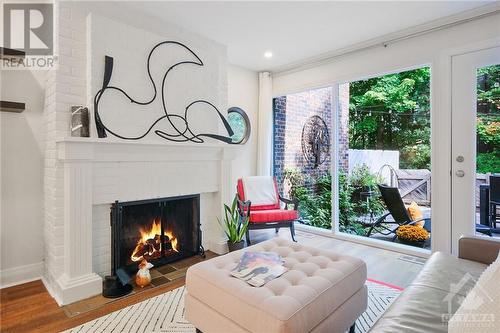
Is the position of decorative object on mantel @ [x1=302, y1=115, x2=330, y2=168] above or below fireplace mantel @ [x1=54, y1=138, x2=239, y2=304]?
above

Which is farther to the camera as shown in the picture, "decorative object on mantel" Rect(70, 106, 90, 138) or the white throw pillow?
"decorative object on mantel" Rect(70, 106, 90, 138)

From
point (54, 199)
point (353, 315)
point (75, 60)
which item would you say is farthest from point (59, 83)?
point (353, 315)

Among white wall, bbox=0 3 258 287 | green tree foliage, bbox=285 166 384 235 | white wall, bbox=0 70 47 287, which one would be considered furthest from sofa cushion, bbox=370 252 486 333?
white wall, bbox=0 70 47 287

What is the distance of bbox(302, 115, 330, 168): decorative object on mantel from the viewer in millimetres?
4277

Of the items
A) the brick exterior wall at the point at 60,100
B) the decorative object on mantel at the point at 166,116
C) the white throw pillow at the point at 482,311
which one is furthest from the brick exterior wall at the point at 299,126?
the white throw pillow at the point at 482,311

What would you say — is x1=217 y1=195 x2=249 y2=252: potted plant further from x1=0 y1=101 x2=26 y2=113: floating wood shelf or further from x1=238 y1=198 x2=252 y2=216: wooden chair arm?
x1=0 y1=101 x2=26 y2=113: floating wood shelf

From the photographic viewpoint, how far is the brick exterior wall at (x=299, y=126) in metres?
4.05

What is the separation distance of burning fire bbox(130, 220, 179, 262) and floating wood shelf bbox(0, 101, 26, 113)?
149 cm

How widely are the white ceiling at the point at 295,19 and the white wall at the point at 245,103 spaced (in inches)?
26.4

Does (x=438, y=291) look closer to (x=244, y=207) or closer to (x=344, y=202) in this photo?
(x=244, y=207)

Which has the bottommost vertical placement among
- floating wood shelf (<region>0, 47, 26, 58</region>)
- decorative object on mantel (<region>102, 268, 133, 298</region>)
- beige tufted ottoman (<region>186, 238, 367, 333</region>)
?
decorative object on mantel (<region>102, 268, 133, 298</region>)

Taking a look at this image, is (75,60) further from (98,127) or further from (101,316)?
(101,316)

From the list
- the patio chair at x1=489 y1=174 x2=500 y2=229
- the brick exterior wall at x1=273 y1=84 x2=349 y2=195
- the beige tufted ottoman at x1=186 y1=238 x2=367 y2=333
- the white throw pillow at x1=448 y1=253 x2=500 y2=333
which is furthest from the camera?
the brick exterior wall at x1=273 y1=84 x2=349 y2=195

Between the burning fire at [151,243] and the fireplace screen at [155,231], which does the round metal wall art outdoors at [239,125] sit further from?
the burning fire at [151,243]
